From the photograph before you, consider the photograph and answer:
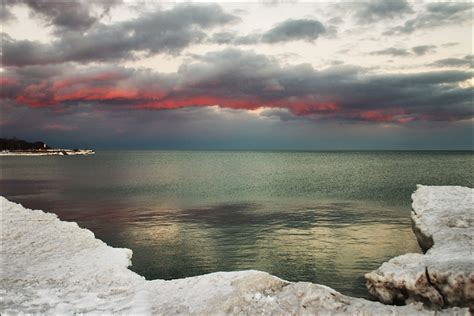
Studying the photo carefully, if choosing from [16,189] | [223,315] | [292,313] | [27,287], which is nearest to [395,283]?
[292,313]

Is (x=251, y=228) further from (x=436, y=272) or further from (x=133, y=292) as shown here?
(x=436, y=272)

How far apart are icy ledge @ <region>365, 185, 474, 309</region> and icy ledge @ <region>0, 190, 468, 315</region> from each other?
1006mm

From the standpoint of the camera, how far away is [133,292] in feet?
57.6

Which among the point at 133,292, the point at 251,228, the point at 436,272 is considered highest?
the point at 436,272

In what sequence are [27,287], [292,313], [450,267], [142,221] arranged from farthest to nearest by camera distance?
1. [142,221]
2. [27,287]
3. [450,267]
4. [292,313]

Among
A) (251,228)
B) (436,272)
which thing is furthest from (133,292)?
(251,228)

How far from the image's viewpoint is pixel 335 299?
14.5m

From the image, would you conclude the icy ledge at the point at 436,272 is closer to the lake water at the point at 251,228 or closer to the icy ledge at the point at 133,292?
the icy ledge at the point at 133,292

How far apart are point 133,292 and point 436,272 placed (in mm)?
12936

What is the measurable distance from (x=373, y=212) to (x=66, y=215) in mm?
36697

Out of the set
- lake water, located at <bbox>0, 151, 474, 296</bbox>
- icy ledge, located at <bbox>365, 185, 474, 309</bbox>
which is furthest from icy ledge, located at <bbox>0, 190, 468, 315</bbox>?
lake water, located at <bbox>0, 151, 474, 296</bbox>

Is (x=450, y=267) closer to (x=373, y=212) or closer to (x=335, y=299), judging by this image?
(x=335, y=299)

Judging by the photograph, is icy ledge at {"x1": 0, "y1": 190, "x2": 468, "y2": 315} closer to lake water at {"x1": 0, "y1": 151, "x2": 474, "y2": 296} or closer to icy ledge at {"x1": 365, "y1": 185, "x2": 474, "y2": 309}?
icy ledge at {"x1": 365, "y1": 185, "x2": 474, "y2": 309}

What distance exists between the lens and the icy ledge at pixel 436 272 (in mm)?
14039
